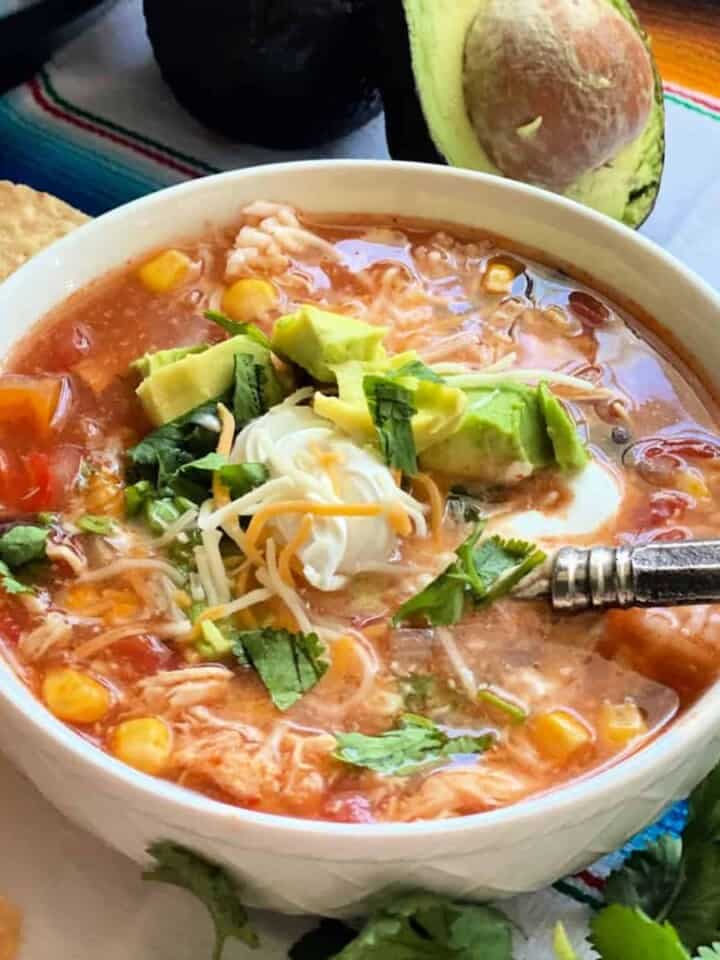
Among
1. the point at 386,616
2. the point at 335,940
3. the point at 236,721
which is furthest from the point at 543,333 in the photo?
the point at 335,940

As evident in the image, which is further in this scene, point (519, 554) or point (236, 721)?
point (519, 554)

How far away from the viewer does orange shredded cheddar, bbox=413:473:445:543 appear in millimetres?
1644

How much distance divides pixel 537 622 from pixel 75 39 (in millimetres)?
1917

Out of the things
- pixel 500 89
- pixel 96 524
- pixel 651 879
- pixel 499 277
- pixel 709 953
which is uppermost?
pixel 500 89

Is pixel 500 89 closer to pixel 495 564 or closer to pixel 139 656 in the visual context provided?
pixel 495 564

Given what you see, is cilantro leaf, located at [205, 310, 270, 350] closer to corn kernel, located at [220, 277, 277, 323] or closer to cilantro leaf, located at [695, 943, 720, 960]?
corn kernel, located at [220, 277, 277, 323]

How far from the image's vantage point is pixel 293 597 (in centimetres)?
155

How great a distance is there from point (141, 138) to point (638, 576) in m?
1.61

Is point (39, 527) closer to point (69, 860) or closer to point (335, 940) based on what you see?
point (69, 860)

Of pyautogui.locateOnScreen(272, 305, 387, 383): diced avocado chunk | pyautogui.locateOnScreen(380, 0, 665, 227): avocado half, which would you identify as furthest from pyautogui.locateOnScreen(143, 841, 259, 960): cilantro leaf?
pyautogui.locateOnScreen(380, 0, 665, 227): avocado half

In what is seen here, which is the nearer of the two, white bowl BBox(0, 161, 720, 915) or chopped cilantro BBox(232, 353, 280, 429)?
white bowl BBox(0, 161, 720, 915)

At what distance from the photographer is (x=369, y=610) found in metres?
1.59

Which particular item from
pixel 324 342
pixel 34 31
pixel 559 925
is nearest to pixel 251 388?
pixel 324 342

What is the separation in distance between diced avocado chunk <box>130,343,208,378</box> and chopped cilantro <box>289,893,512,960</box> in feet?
2.58
